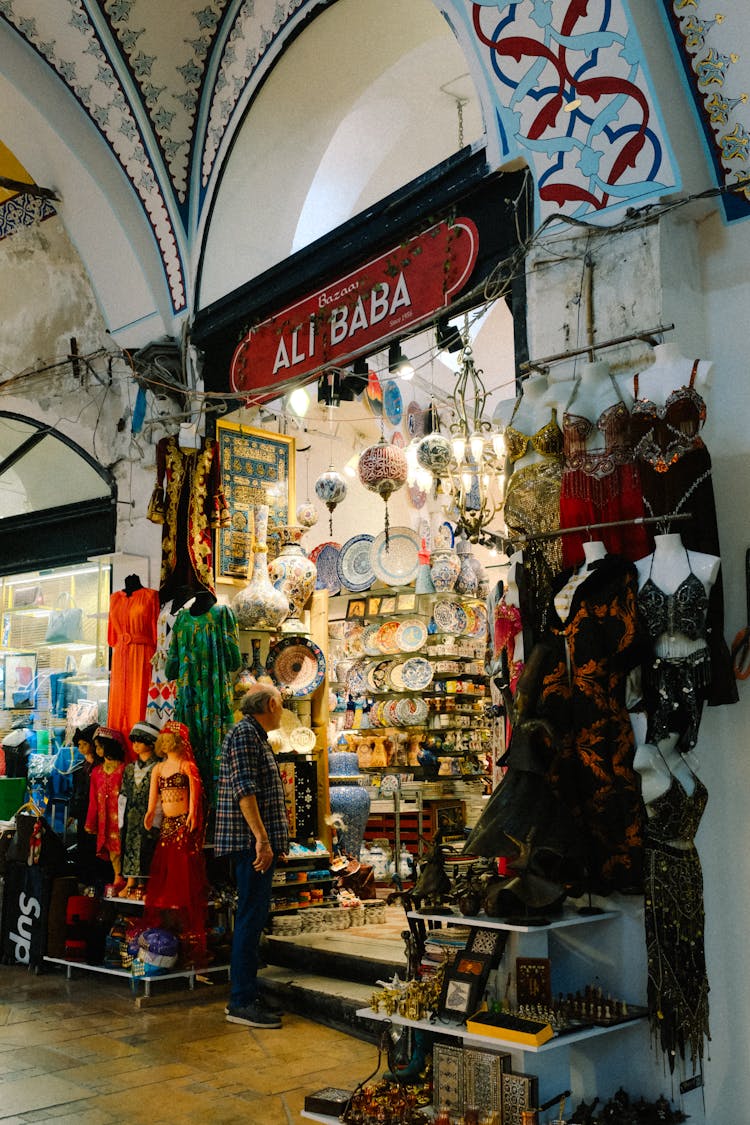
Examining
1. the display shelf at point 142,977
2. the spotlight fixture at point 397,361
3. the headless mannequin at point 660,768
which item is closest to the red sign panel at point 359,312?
the spotlight fixture at point 397,361

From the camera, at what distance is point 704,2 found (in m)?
3.97

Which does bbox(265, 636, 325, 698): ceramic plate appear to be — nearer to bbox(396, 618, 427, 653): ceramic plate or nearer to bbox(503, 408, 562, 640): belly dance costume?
bbox(396, 618, 427, 653): ceramic plate

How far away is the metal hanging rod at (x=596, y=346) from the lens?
3.80m

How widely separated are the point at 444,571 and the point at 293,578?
1.33m

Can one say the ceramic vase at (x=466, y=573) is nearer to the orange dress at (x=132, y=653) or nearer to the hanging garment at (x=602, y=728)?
the orange dress at (x=132, y=653)

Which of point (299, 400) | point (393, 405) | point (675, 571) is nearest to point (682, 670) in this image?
point (675, 571)

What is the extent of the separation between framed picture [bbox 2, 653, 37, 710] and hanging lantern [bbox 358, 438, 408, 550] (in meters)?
3.48

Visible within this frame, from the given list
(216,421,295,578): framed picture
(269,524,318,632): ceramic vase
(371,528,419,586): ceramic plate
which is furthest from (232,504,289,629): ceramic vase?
(371,528,419,586): ceramic plate

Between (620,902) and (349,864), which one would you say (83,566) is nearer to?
(349,864)

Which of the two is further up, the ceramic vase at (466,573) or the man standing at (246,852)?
the ceramic vase at (466,573)

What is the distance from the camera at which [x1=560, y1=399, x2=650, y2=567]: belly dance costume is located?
3762 mm

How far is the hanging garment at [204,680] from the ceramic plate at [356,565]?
1.82 m

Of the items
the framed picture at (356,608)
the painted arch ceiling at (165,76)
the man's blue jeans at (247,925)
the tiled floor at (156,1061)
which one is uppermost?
the painted arch ceiling at (165,76)

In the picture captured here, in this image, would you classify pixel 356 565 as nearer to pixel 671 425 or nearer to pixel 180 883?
pixel 180 883
